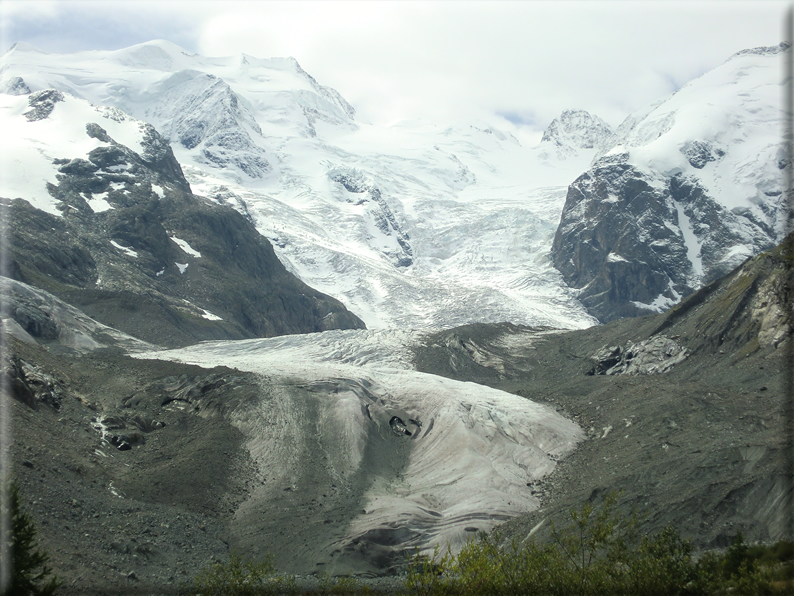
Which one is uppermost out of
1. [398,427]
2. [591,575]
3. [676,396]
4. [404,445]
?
[591,575]

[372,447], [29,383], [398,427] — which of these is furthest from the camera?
[398,427]

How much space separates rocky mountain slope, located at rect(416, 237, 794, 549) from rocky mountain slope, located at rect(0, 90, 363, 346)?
44132 millimetres

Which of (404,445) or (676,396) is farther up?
(676,396)

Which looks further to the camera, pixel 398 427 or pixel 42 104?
Result: pixel 42 104

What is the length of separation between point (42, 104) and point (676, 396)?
171 meters

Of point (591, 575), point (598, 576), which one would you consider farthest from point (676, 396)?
point (598, 576)

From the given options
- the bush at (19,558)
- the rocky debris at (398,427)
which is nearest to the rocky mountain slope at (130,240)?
the rocky debris at (398,427)

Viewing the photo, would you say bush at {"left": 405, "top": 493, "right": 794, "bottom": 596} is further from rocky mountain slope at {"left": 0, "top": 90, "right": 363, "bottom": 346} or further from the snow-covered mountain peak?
the snow-covered mountain peak

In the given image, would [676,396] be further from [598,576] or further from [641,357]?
[598,576]

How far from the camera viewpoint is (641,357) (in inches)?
2908

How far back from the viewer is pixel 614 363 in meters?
76.7

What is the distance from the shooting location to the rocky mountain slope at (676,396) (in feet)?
109

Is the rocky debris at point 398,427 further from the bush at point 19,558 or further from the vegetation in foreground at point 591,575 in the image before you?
the bush at point 19,558

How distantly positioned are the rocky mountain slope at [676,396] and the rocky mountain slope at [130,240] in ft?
145
